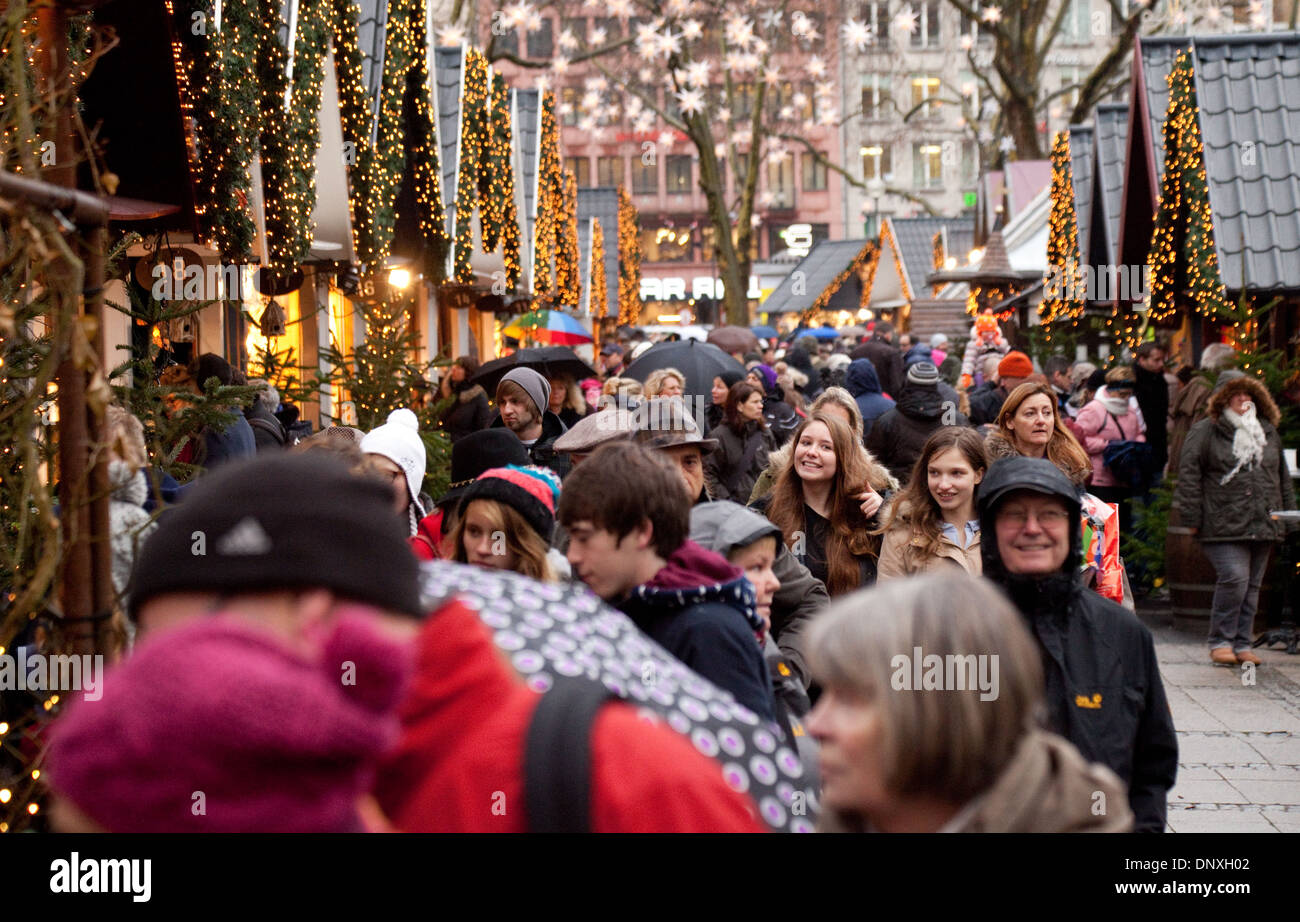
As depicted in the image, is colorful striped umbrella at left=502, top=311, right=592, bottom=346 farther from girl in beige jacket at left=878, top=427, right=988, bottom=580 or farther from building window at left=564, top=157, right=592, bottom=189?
building window at left=564, top=157, right=592, bottom=189

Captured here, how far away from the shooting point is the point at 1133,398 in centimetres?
1322

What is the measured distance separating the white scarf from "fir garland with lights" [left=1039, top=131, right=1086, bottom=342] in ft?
33.0

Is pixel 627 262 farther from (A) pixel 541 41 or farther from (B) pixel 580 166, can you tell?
(B) pixel 580 166

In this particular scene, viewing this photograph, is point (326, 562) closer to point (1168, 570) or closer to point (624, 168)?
point (1168, 570)

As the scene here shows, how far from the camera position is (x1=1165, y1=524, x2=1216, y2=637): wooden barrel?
1104 cm

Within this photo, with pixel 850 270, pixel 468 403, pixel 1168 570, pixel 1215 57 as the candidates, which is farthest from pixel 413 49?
pixel 850 270

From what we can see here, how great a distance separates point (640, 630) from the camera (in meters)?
3.04

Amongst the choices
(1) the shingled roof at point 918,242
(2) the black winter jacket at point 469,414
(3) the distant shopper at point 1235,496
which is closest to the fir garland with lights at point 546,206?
(2) the black winter jacket at point 469,414

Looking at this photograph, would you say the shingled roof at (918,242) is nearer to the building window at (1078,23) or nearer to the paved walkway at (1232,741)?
the building window at (1078,23)

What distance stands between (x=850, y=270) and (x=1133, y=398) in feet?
142

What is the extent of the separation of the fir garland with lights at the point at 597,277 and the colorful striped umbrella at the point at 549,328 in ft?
52.9

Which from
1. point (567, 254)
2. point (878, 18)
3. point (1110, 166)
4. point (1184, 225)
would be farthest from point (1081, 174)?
point (878, 18)

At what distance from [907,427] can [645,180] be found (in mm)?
78173

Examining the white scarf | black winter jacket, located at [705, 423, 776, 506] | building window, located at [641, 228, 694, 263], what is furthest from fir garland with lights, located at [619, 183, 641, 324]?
the white scarf
